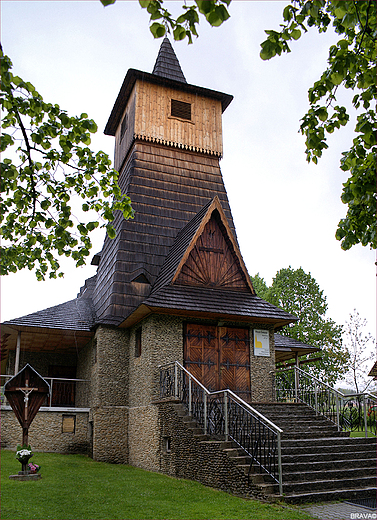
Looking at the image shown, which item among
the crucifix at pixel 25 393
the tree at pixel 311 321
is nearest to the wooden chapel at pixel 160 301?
the crucifix at pixel 25 393

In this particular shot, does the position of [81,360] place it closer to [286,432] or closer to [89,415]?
[89,415]

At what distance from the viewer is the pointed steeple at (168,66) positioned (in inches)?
882

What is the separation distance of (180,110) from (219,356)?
11.3m

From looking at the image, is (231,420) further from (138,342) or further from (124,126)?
(124,126)

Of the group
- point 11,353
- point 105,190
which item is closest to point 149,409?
point 105,190

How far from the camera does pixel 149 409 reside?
13.8 meters

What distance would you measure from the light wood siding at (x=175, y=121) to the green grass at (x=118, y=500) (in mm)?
13208

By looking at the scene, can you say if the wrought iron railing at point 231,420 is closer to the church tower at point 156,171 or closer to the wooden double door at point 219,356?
the wooden double door at point 219,356

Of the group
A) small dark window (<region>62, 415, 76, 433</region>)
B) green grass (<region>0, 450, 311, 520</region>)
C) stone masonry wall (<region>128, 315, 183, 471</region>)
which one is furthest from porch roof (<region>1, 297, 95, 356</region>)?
green grass (<region>0, 450, 311, 520</region>)

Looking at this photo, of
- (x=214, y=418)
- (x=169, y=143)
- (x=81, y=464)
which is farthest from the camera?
(x=169, y=143)

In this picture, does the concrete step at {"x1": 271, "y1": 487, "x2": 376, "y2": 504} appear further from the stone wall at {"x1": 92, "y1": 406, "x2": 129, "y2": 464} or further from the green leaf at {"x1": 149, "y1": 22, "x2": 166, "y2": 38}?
the stone wall at {"x1": 92, "y1": 406, "x2": 129, "y2": 464}

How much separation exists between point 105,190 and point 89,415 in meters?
10.6

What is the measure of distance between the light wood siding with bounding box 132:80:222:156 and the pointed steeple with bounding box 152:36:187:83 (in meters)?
1.62

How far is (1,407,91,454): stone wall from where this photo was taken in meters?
15.9
